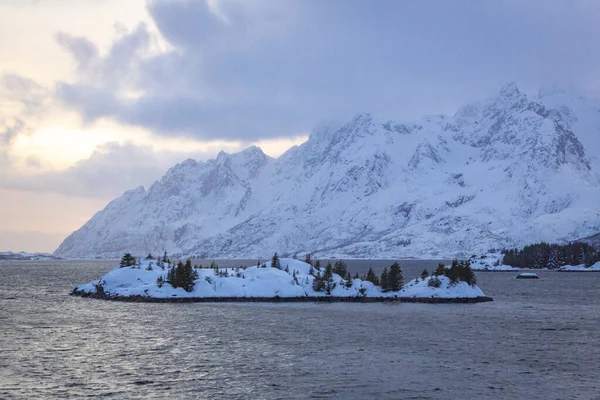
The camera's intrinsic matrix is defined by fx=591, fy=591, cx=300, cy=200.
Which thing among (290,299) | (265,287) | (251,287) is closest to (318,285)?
(290,299)

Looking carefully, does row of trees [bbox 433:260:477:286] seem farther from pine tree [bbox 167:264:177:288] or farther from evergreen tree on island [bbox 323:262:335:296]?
pine tree [bbox 167:264:177:288]

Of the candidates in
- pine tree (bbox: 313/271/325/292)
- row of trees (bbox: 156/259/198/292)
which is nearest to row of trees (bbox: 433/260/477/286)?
pine tree (bbox: 313/271/325/292)

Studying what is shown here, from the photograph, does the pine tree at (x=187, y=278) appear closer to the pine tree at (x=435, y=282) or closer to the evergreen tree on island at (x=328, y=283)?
the evergreen tree on island at (x=328, y=283)

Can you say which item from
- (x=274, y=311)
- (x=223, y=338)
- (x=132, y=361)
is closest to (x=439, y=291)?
(x=274, y=311)

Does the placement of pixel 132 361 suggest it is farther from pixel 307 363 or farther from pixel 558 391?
pixel 558 391

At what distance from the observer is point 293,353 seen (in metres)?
61.5

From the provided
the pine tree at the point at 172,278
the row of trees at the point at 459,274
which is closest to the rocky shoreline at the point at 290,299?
the pine tree at the point at 172,278

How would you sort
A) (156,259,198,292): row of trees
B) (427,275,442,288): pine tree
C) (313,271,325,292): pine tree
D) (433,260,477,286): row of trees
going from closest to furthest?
(156,259,198,292): row of trees
(313,271,325,292): pine tree
(427,275,442,288): pine tree
(433,260,477,286): row of trees

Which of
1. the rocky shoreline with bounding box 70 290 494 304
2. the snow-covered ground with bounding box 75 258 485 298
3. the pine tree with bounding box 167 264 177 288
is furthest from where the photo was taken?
the pine tree with bounding box 167 264 177 288

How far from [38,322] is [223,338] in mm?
30939

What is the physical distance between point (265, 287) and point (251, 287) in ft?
9.73

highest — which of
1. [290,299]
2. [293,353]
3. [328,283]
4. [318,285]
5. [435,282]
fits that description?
[435,282]

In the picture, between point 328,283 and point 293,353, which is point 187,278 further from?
point 293,353

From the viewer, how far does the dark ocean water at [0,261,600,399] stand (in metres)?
46.1
